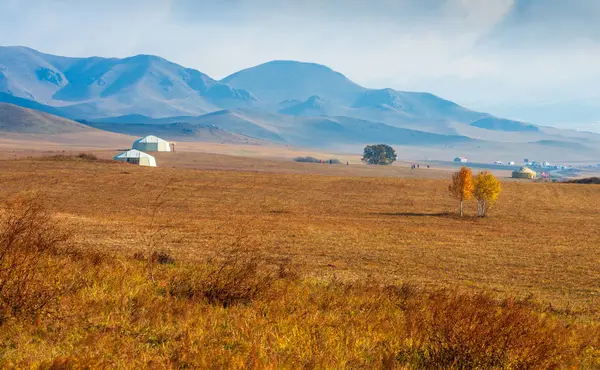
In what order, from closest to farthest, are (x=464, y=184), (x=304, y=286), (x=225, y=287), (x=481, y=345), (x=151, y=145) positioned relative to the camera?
1. (x=481, y=345)
2. (x=225, y=287)
3. (x=304, y=286)
4. (x=464, y=184)
5. (x=151, y=145)

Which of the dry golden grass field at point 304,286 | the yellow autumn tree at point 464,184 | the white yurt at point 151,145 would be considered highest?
the white yurt at point 151,145

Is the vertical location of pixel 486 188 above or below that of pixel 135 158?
above

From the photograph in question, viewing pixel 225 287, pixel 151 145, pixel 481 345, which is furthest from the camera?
pixel 151 145

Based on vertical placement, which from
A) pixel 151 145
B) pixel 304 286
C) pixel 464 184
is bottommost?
pixel 304 286

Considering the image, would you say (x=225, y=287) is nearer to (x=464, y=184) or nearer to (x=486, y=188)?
(x=464, y=184)

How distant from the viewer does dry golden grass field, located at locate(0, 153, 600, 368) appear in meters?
7.72

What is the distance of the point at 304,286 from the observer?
14164mm

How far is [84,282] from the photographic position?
10266 millimetres

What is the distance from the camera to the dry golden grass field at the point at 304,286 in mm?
7723

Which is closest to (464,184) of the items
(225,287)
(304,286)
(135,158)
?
(304,286)

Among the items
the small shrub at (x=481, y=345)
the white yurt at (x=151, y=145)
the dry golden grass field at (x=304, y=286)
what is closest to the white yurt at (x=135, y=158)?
the dry golden grass field at (x=304, y=286)

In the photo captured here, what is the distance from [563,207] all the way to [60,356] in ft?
219

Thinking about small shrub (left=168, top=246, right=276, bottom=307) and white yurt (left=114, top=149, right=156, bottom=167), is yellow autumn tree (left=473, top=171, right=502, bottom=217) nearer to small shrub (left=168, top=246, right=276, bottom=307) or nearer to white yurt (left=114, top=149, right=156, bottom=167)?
small shrub (left=168, top=246, right=276, bottom=307)

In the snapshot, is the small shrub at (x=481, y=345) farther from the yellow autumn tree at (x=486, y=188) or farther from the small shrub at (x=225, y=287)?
the yellow autumn tree at (x=486, y=188)
